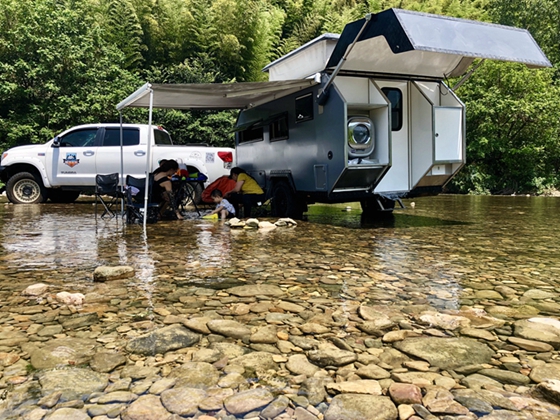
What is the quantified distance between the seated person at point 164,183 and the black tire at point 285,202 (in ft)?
5.79

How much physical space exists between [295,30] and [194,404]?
88.4ft

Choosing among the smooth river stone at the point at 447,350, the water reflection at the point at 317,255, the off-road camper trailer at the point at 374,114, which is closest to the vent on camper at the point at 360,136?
the off-road camper trailer at the point at 374,114

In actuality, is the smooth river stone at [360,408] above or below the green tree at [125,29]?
below

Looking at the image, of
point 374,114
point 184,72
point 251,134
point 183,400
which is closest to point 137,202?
point 251,134

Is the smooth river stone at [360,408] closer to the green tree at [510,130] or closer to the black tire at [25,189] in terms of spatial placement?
the black tire at [25,189]

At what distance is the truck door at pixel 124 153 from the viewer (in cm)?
1051

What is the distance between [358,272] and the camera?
399 cm

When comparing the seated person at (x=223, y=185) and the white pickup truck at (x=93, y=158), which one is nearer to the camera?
the seated person at (x=223, y=185)

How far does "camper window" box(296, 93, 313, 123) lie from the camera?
290 inches

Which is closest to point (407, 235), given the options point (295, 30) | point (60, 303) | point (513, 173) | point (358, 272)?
point (358, 272)

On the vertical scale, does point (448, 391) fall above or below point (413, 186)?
below

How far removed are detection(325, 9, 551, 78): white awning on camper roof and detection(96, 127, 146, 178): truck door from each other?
17.3 ft

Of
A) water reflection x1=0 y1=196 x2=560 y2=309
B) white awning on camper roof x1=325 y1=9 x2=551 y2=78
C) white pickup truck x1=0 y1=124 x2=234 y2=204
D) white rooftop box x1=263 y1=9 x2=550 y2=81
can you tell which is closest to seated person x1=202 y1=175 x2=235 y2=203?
water reflection x1=0 y1=196 x2=560 y2=309

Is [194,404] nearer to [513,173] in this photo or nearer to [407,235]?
[407,235]
